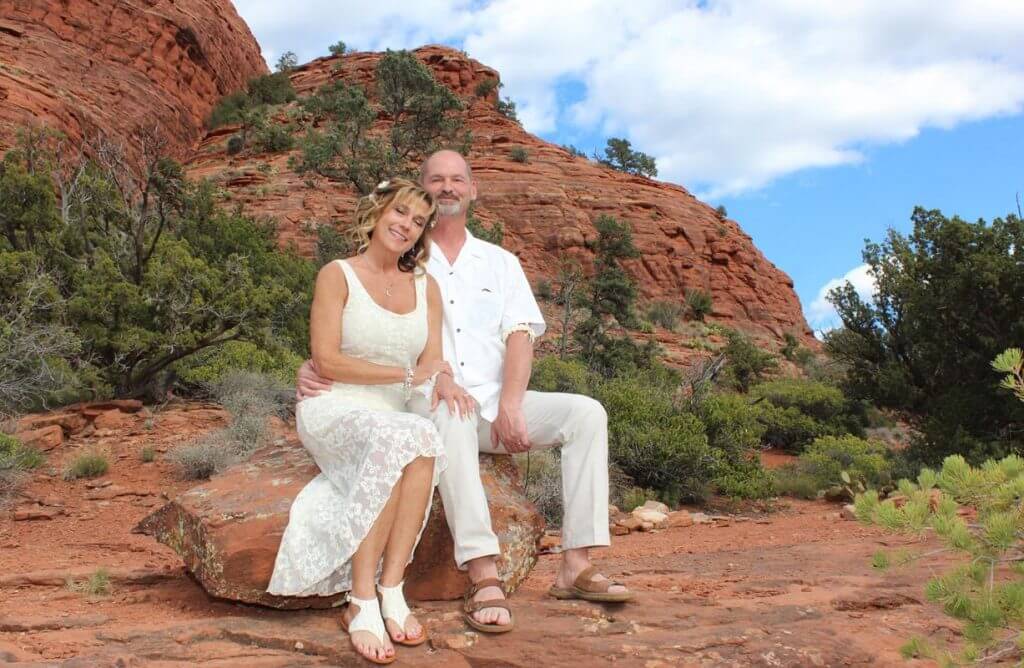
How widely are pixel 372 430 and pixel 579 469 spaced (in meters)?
0.98

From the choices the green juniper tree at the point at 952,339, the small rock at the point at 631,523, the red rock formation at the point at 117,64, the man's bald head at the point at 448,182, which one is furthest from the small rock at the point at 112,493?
the red rock formation at the point at 117,64

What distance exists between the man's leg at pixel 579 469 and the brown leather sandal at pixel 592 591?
28 millimetres

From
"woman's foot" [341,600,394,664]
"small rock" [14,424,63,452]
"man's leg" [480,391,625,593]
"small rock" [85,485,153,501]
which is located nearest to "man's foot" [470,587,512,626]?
"woman's foot" [341,600,394,664]

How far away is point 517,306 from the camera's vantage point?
394 cm

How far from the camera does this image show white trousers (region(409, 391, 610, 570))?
324 cm

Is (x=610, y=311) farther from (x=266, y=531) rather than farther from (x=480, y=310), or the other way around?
(x=266, y=531)

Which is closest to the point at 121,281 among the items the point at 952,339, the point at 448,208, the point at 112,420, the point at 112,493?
the point at 112,420

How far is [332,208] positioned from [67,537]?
76.7ft

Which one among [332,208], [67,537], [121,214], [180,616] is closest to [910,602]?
[180,616]

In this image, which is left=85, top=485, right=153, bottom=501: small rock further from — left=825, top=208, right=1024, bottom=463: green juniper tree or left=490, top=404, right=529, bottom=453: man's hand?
left=825, top=208, right=1024, bottom=463: green juniper tree

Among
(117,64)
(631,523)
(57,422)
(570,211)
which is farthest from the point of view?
(117,64)

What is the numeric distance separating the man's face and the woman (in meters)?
0.27

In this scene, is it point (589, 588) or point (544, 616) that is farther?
point (589, 588)

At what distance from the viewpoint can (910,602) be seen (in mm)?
4059
